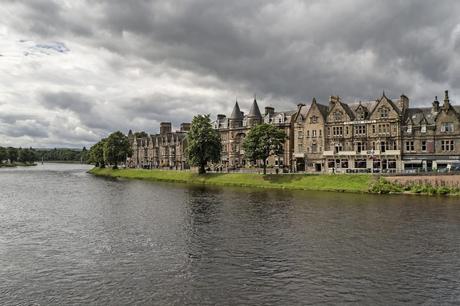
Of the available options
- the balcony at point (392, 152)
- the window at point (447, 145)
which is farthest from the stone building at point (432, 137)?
the balcony at point (392, 152)

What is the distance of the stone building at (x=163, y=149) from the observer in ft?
524

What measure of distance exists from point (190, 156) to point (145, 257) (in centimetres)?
7419

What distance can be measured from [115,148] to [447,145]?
112 meters

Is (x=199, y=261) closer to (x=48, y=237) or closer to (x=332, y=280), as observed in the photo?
(x=332, y=280)

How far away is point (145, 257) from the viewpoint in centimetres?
2989

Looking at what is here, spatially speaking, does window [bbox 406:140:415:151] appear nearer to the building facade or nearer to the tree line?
the building facade

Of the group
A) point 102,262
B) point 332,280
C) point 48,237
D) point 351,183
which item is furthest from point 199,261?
point 351,183

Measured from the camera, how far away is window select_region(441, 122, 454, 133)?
81812 millimetres

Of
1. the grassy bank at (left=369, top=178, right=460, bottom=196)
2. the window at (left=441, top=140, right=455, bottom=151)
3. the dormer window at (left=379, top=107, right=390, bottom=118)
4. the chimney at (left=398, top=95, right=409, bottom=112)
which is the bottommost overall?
the grassy bank at (left=369, top=178, right=460, bottom=196)

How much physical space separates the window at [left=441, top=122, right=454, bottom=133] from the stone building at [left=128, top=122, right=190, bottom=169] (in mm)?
87325

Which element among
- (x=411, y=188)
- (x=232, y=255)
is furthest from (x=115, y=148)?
(x=232, y=255)

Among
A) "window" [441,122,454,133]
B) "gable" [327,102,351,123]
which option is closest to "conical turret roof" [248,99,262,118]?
"gable" [327,102,351,123]

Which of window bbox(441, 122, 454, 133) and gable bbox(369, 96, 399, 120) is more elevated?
gable bbox(369, 96, 399, 120)

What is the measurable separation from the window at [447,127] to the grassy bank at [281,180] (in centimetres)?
2221
